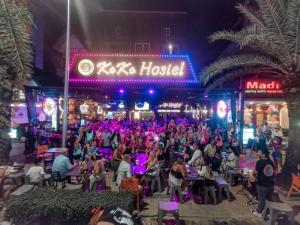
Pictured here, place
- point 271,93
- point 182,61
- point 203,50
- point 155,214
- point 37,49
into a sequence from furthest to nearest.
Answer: point 203,50 → point 37,49 → point 271,93 → point 182,61 → point 155,214

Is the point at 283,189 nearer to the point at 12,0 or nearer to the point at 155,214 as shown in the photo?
the point at 155,214

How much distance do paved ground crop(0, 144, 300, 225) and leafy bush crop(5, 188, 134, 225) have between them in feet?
5.85

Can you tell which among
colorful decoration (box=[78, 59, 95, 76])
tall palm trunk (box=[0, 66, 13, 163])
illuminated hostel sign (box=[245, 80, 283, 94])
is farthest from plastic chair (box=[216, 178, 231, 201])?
illuminated hostel sign (box=[245, 80, 283, 94])

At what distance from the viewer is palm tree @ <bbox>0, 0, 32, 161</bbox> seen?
8.82 metres

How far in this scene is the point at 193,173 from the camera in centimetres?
1076

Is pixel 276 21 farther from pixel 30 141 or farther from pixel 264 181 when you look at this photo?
pixel 30 141

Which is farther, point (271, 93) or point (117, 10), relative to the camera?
point (117, 10)

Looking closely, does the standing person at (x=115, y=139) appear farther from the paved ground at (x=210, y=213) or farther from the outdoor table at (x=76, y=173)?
the paved ground at (x=210, y=213)

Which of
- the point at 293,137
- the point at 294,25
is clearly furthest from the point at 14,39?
the point at 293,137

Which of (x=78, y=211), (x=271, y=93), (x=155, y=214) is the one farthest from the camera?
(x=271, y=93)

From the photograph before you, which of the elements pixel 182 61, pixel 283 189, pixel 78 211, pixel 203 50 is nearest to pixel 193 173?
pixel 283 189

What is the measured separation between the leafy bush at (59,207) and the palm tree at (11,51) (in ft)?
12.8

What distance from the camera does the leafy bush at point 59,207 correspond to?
23.0 feet

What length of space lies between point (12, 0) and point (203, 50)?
29.0m
